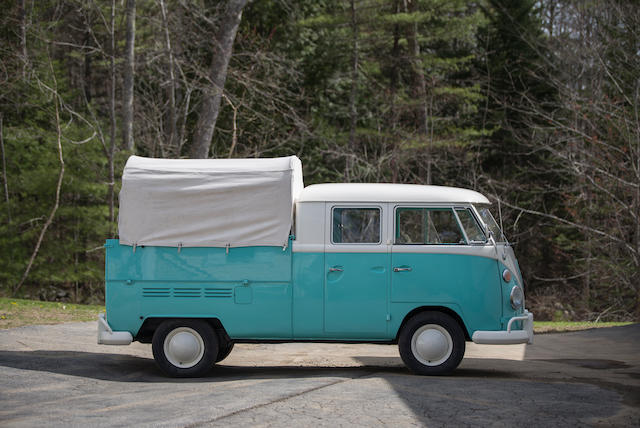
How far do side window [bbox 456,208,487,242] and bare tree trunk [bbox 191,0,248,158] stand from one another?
13.1 metres

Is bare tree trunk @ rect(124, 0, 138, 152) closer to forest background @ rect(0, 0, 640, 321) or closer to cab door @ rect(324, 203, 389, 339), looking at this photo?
forest background @ rect(0, 0, 640, 321)

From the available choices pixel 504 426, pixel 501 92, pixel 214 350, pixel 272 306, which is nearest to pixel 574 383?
pixel 504 426

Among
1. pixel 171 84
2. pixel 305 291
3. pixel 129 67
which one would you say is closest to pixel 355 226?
pixel 305 291

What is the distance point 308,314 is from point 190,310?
1415 millimetres

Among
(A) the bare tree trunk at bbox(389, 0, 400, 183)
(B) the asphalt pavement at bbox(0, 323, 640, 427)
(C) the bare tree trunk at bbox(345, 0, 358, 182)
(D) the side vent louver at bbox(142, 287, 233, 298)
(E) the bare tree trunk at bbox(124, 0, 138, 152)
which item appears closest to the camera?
(B) the asphalt pavement at bbox(0, 323, 640, 427)

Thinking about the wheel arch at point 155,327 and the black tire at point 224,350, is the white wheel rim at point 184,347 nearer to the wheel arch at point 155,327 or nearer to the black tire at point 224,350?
the wheel arch at point 155,327

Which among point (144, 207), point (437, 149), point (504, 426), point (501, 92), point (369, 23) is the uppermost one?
point (369, 23)

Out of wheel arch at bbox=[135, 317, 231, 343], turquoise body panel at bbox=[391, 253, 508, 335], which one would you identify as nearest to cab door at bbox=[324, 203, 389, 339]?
turquoise body panel at bbox=[391, 253, 508, 335]

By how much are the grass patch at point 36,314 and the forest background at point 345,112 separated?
6511 millimetres

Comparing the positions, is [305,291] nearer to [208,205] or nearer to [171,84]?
[208,205]

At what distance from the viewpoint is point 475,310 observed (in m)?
9.26

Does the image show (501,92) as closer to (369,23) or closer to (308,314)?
(369,23)

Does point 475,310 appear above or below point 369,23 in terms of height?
below

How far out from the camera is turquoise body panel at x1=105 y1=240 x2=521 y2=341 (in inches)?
366
